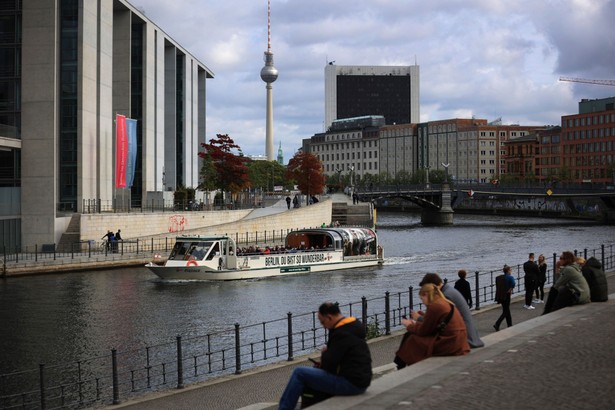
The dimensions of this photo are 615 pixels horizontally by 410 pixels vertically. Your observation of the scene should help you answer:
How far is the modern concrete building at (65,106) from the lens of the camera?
2630 inches

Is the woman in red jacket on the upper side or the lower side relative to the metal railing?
upper

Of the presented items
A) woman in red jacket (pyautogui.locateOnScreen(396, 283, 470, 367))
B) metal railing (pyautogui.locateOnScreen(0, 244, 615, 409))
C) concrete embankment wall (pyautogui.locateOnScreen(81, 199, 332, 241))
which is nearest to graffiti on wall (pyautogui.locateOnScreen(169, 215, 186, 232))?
concrete embankment wall (pyautogui.locateOnScreen(81, 199, 332, 241))

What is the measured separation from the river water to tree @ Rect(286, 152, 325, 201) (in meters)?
67.5

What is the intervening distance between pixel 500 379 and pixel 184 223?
6700 centimetres

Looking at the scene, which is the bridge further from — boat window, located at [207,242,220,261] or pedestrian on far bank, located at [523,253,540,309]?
pedestrian on far bank, located at [523,253,540,309]

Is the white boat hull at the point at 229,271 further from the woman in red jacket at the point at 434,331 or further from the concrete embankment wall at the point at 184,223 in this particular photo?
the woman in red jacket at the point at 434,331

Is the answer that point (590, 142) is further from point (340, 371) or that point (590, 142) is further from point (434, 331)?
point (340, 371)

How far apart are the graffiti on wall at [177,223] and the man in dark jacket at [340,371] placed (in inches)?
2582

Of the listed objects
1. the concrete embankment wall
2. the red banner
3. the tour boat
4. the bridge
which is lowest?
the tour boat

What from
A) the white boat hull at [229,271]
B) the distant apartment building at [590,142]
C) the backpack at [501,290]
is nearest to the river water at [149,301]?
the white boat hull at [229,271]

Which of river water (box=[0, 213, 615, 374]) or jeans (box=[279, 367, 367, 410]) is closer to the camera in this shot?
jeans (box=[279, 367, 367, 410])

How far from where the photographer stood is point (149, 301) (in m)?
45.9

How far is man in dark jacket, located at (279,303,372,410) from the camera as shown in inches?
468

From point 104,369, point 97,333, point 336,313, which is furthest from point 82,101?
point 336,313
